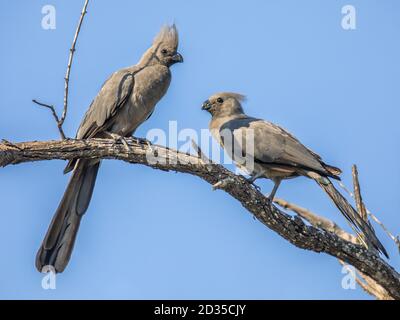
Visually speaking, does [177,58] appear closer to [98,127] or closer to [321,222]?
[98,127]

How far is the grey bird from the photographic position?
7.55m

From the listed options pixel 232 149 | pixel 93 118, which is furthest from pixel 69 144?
pixel 232 149

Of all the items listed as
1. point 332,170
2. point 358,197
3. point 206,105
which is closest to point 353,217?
point 358,197

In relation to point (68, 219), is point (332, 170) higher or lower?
higher

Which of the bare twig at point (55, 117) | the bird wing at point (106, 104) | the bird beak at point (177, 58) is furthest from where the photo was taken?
the bird beak at point (177, 58)

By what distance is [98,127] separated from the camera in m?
7.67

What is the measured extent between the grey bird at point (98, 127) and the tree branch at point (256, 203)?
3.52 feet

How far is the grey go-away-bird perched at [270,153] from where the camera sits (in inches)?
280

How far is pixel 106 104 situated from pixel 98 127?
276mm

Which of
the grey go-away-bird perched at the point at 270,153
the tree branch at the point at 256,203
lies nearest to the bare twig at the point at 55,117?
the tree branch at the point at 256,203

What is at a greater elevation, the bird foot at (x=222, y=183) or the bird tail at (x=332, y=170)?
the bird tail at (x=332, y=170)

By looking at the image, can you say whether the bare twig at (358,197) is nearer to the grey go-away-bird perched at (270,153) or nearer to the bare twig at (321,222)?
the grey go-away-bird perched at (270,153)
